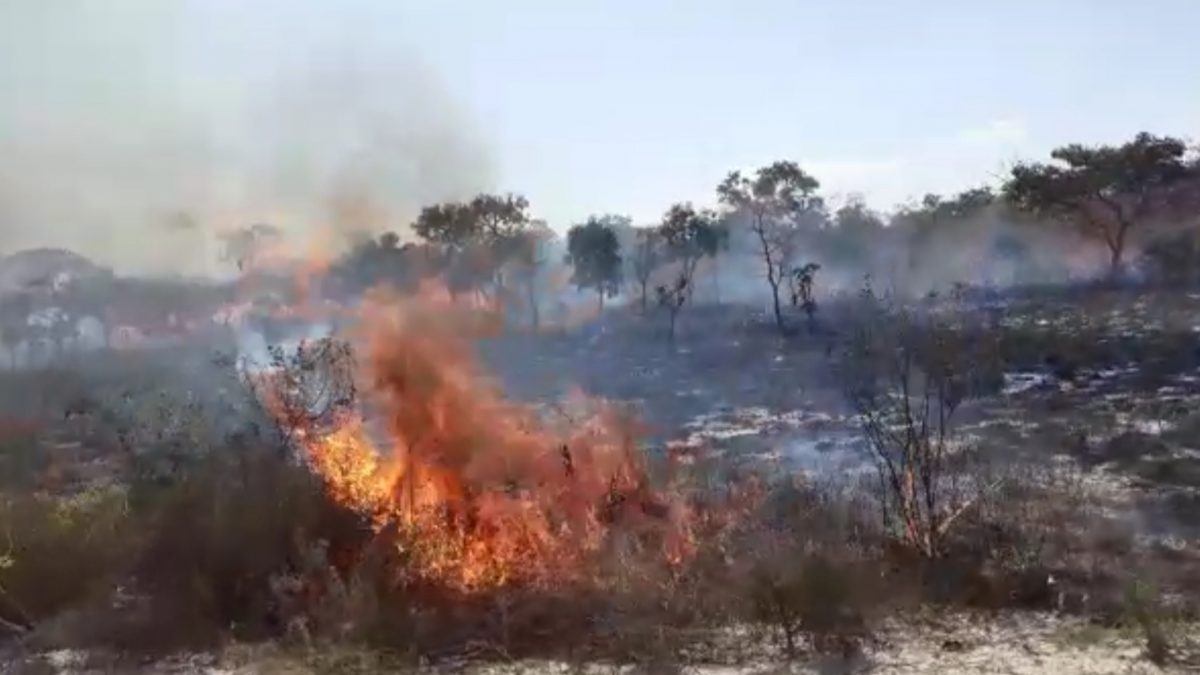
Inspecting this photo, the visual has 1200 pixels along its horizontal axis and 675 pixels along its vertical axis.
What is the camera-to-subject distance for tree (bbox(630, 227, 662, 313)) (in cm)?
6103

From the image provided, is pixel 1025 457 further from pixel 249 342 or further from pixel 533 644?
pixel 249 342

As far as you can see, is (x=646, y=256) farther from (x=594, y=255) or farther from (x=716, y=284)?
(x=716, y=284)

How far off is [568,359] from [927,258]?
30159 millimetres

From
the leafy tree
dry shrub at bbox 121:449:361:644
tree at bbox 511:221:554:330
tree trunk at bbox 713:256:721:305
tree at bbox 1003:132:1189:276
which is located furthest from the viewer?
tree trunk at bbox 713:256:721:305

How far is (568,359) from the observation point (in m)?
44.2

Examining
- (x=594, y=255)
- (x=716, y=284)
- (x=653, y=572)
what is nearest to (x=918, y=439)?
(x=653, y=572)

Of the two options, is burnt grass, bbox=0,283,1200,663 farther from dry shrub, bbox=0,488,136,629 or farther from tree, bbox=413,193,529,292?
tree, bbox=413,193,529,292

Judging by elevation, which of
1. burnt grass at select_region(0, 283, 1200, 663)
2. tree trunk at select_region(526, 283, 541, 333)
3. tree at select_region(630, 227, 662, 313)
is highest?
tree at select_region(630, 227, 662, 313)

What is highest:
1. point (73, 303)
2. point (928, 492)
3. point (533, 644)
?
point (73, 303)

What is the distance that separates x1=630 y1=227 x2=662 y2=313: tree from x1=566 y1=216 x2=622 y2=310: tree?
4.70 feet

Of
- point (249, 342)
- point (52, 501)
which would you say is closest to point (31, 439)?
point (52, 501)

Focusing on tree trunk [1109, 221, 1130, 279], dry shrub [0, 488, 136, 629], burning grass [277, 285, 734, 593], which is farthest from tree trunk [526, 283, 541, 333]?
dry shrub [0, 488, 136, 629]

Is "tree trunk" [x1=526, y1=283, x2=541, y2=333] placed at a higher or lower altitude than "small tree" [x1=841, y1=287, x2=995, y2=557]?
higher

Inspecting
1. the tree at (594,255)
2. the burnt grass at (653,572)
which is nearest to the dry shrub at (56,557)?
the burnt grass at (653,572)
